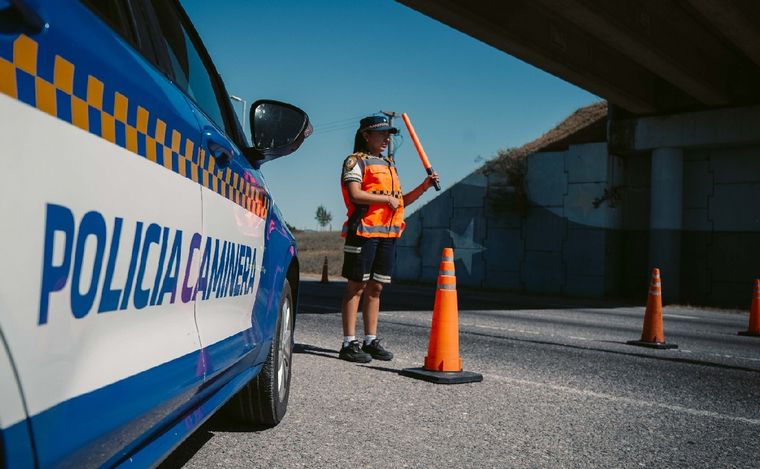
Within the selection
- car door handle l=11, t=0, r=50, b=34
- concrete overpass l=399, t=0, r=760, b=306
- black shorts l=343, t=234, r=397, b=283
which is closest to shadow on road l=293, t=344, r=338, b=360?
black shorts l=343, t=234, r=397, b=283

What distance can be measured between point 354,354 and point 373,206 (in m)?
1.16

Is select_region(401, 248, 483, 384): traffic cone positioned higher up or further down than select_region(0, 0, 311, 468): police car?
further down

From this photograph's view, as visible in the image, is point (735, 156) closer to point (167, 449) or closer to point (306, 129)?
point (306, 129)

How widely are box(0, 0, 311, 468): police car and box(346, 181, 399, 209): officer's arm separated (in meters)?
2.87

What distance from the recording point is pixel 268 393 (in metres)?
3.32

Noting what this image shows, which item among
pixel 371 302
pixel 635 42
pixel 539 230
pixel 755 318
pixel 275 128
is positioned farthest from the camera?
pixel 539 230

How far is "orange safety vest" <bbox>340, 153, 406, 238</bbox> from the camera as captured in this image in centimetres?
544

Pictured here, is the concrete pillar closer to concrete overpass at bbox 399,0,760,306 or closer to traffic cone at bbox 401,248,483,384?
concrete overpass at bbox 399,0,760,306

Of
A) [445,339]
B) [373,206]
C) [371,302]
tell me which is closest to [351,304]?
[371,302]

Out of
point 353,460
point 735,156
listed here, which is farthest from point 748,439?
point 735,156

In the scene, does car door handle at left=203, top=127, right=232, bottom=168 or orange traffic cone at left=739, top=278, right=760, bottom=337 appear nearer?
car door handle at left=203, top=127, right=232, bottom=168

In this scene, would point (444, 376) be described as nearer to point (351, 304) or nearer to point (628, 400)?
point (351, 304)

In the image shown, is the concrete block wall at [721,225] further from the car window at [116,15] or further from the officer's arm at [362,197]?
the car window at [116,15]

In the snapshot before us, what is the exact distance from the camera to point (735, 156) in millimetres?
18844
